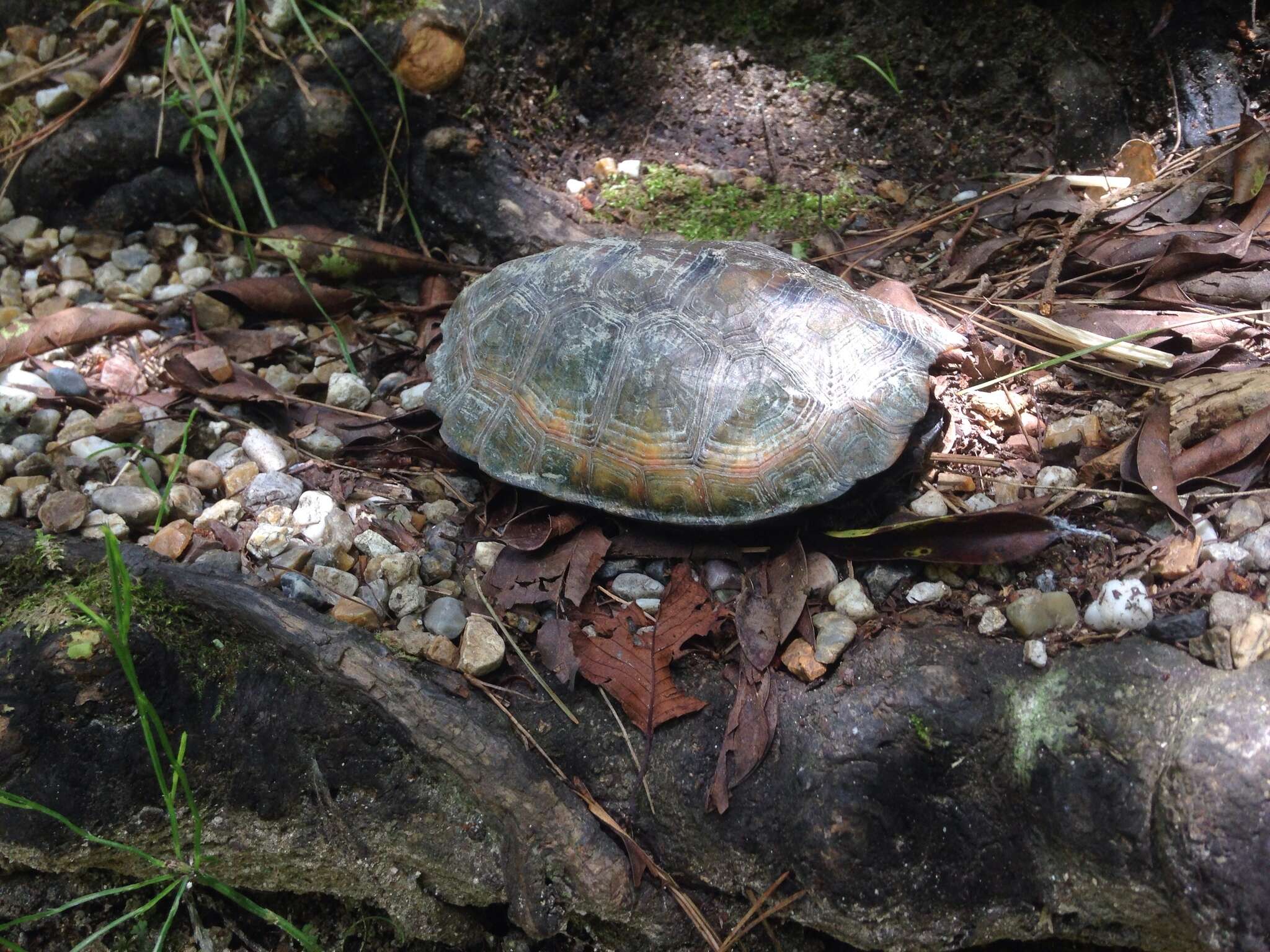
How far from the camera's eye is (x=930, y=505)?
94.4 inches

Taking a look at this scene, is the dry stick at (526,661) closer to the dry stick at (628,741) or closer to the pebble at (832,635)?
the dry stick at (628,741)

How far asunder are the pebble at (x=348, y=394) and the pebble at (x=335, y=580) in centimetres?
82

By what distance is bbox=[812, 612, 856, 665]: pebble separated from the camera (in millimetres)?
2121

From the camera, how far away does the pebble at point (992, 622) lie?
2.06 meters

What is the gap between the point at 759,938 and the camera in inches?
77.3

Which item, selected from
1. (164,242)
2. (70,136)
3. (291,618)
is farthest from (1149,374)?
(70,136)

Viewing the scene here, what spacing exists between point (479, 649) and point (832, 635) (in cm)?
89

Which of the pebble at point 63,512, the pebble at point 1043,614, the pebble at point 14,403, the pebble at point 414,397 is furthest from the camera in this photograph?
the pebble at point 414,397

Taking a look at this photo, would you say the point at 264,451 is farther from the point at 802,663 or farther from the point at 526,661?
the point at 802,663

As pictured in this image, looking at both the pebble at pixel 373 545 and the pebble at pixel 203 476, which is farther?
the pebble at pixel 203 476

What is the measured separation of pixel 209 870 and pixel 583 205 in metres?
2.67

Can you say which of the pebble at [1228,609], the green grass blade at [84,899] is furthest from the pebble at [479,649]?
the pebble at [1228,609]

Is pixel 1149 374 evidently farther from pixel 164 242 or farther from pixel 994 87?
pixel 164 242

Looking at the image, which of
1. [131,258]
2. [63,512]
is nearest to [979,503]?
[63,512]
